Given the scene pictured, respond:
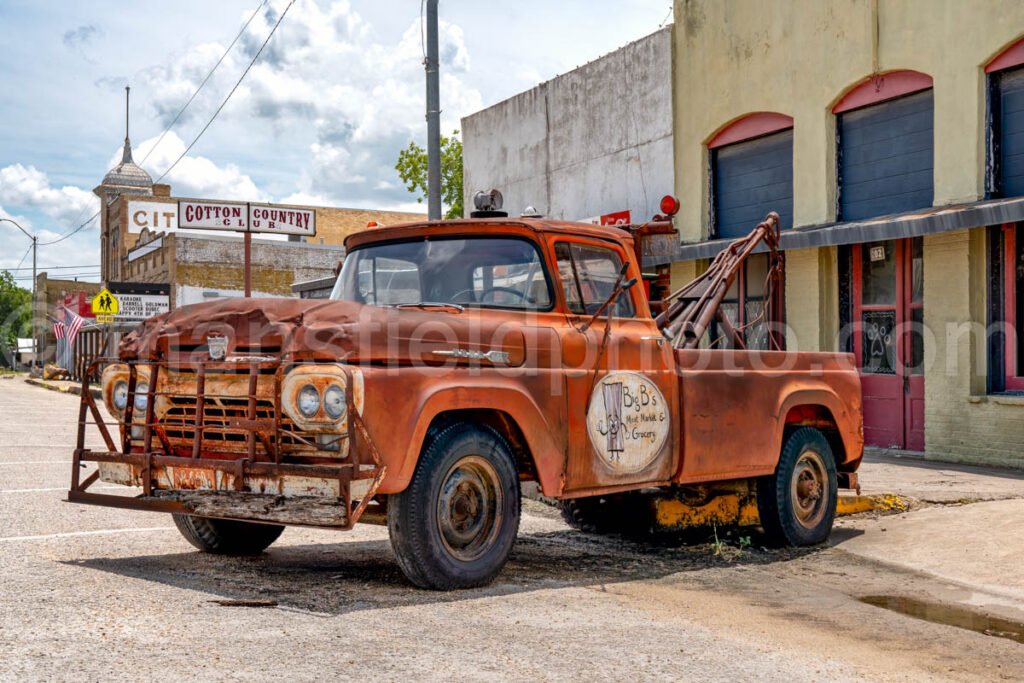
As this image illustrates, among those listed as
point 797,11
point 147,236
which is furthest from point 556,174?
point 147,236

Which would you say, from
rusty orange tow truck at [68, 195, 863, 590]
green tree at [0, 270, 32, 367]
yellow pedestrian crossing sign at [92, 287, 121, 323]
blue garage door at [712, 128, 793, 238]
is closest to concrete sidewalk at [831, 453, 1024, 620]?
rusty orange tow truck at [68, 195, 863, 590]

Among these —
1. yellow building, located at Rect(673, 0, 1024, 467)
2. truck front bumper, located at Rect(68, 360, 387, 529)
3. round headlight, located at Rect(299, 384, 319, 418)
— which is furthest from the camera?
yellow building, located at Rect(673, 0, 1024, 467)

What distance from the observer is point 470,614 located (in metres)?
5.94

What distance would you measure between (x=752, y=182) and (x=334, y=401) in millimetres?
13195

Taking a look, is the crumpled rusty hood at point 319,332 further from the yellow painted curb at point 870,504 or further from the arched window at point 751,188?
the arched window at point 751,188

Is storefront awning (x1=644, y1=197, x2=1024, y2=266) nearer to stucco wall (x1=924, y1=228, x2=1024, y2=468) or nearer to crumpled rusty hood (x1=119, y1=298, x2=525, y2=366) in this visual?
stucco wall (x1=924, y1=228, x2=1024, y2=468)

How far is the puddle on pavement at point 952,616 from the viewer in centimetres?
632

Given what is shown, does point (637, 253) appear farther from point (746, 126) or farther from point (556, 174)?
point (556, 174)

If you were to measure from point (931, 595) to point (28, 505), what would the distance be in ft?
23.0

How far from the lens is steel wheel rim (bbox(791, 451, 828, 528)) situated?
8.87m

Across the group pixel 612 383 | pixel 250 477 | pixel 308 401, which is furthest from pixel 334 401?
pixel 612 383

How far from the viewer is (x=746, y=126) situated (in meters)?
18.0

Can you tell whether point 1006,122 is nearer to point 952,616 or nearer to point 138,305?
point 952,616

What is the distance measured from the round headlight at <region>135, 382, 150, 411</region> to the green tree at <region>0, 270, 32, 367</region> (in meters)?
107
